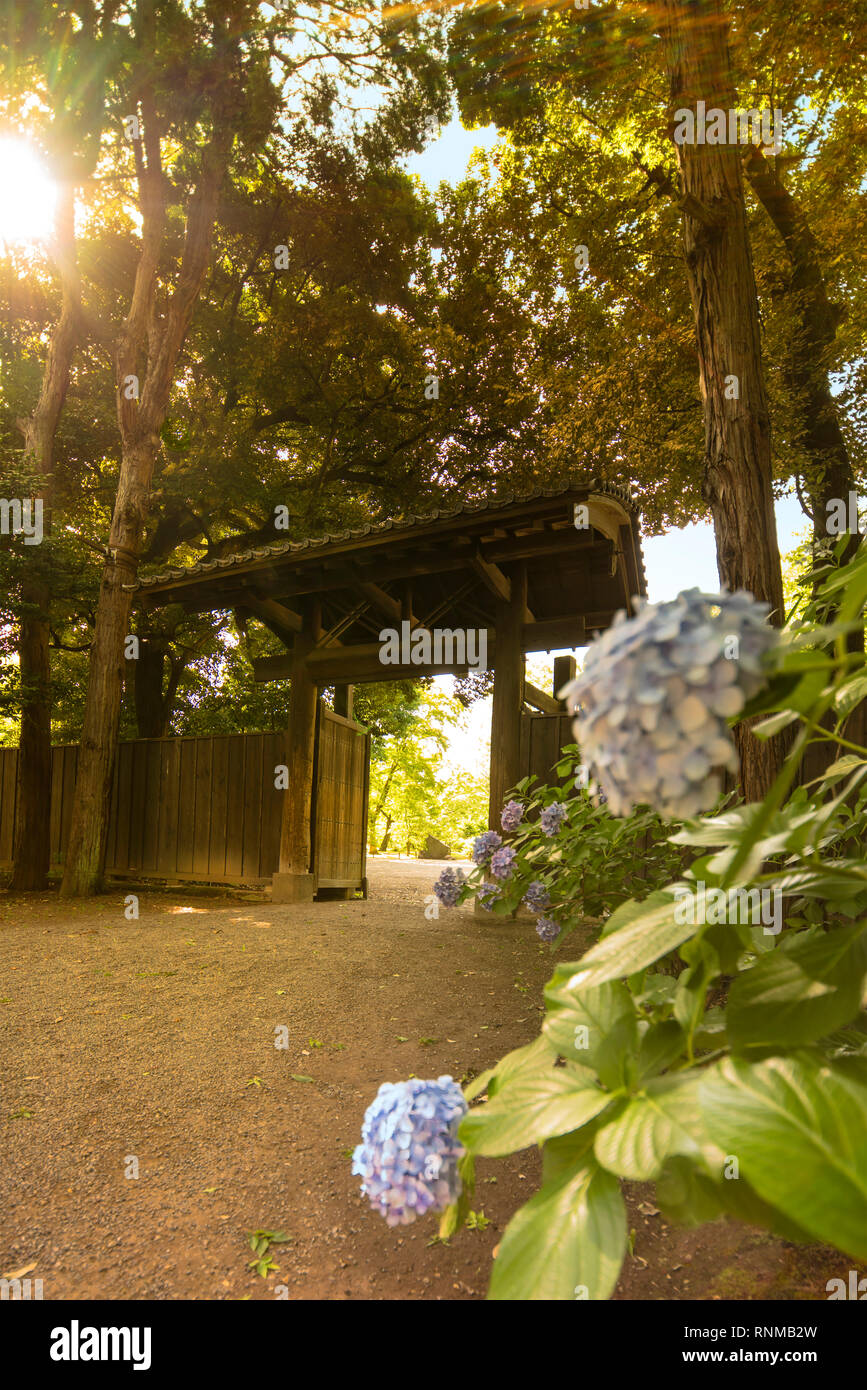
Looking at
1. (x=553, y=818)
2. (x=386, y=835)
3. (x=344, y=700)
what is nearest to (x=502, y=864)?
(x=553, y=818)

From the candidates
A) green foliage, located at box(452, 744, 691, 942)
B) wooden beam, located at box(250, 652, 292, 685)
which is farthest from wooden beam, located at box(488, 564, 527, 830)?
green foliage, located at box(452, 744, 691, 942)

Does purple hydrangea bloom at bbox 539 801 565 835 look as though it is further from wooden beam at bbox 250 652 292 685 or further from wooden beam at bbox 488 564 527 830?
wooden beam at bbox 250 652 292 685

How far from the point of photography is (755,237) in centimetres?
809

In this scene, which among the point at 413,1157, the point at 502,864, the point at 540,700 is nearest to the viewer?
the point at 413,1157

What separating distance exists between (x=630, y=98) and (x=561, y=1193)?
9612 mm

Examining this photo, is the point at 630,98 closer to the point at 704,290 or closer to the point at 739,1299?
the point at 704,290

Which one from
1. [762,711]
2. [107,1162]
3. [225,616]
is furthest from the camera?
[225,616]

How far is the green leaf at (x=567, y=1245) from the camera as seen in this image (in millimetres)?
490

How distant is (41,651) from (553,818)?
305 inches

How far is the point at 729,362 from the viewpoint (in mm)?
2797

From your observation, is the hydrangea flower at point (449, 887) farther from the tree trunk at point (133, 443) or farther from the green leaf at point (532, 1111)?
the tree trunk at point (133, 443)

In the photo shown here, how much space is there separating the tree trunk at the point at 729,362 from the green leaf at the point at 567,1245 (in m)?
2.49

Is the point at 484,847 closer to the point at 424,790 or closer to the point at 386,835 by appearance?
the point at 424,790
